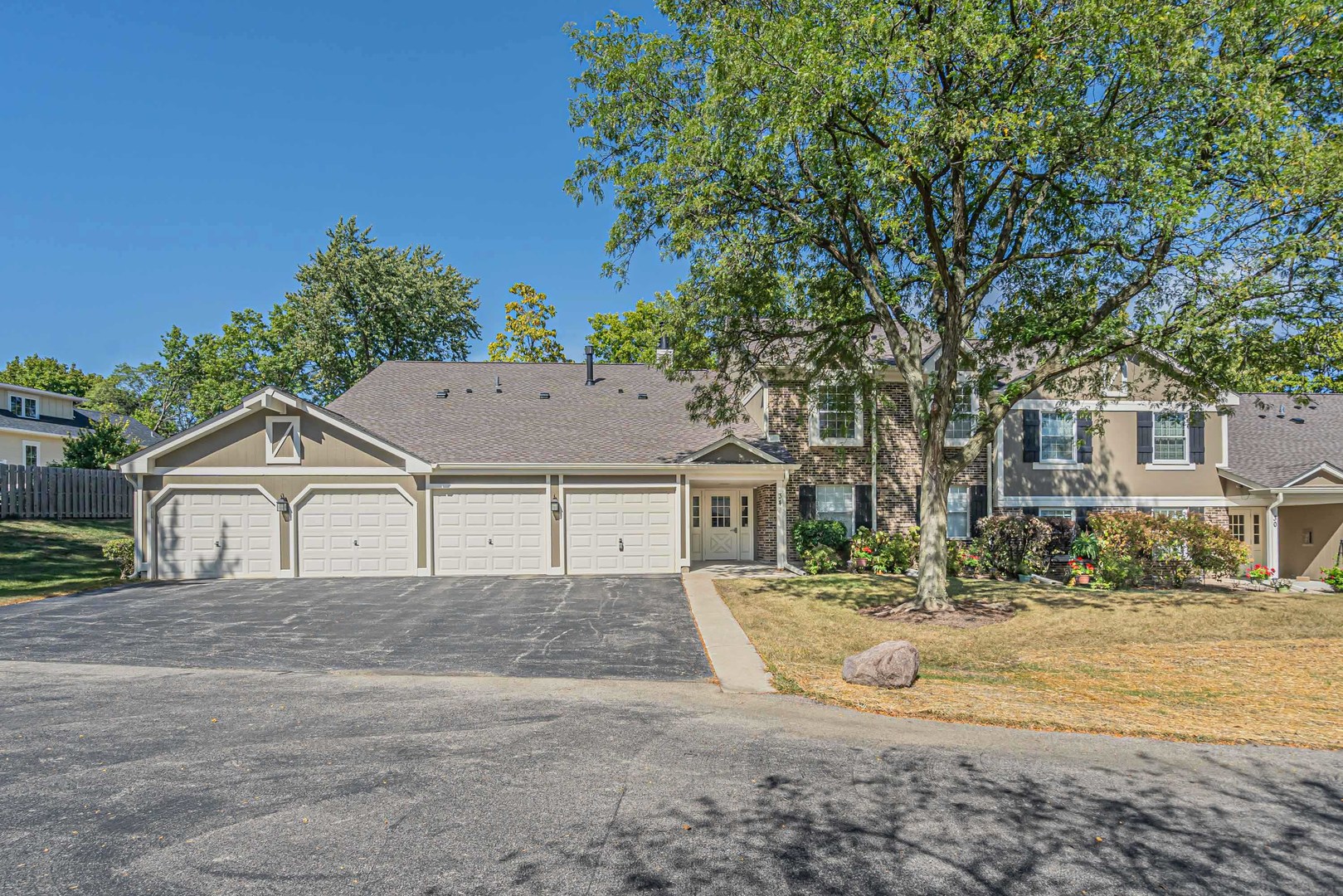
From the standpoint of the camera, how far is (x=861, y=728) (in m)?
7.25

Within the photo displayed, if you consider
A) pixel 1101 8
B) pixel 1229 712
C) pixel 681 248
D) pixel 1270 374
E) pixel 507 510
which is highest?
pixel 1101 8

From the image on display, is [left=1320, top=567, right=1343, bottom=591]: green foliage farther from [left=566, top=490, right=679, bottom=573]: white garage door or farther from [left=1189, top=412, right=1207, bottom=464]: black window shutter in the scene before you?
[left=566, top=490, right=679, bottom=573]: white garage door

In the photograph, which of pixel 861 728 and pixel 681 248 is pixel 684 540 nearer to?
pixel 681 248

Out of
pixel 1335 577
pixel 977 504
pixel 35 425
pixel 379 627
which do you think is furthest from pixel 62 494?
pixel 1335 577

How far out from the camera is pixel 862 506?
2061cm

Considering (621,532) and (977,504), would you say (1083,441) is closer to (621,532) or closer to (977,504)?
(977,504)

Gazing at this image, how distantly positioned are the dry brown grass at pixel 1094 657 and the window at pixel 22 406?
122ft

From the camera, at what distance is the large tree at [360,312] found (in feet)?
105

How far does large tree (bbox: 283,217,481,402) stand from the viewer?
32125 mm

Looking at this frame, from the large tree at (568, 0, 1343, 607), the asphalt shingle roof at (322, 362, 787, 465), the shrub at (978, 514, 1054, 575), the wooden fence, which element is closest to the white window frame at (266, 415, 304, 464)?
the asphalt shingle roof at (322, 362, 787, 465)

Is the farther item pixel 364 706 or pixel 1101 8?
pixel 1101 8

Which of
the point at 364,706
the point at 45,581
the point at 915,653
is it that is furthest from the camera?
the point at 45,581

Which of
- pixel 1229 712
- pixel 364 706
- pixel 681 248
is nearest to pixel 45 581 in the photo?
pixel 364 706

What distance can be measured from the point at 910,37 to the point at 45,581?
841 inches
